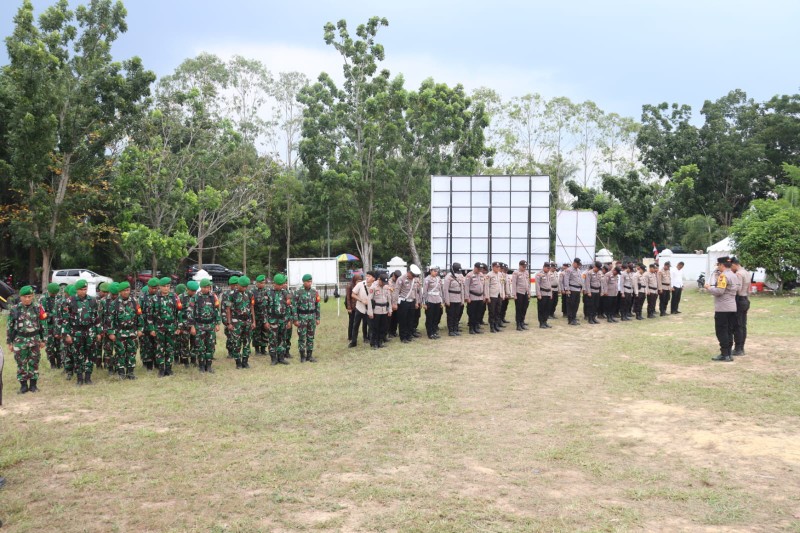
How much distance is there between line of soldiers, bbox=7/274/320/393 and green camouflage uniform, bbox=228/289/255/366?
0.02 metres

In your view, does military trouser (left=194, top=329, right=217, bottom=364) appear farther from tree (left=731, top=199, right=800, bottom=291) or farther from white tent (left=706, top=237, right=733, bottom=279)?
white tent (left=706, top=237, right=733, bottom=279)

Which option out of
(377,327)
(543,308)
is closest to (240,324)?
(377,327)

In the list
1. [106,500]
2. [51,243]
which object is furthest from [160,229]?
[106,500]

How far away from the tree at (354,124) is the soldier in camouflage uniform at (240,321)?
15562mm

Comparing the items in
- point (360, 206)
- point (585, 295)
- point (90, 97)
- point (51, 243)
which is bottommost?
point (585, 295)

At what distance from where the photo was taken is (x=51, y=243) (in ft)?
74.9

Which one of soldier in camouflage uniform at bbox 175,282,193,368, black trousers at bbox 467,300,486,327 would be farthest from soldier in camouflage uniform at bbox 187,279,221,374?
black trousers at bbox 467,300,486,327

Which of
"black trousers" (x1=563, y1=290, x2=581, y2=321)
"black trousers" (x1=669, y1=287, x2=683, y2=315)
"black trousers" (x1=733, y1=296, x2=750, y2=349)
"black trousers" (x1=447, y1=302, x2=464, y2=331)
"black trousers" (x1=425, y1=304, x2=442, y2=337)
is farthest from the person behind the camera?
"black trousers" (x1=669, y1=287, x2=683, y2=315)

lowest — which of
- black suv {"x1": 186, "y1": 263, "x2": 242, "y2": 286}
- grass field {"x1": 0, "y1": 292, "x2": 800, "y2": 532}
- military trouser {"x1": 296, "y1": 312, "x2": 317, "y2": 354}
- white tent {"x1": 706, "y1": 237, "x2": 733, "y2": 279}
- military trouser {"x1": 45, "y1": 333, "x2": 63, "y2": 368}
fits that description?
grass field {"x1": 0, "y1": 292, "x2": 800, "y2": 532}

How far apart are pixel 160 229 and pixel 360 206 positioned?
28.0 ft

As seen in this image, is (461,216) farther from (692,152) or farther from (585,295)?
(692,152)

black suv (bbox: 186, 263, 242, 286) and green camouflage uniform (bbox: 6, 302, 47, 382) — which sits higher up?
black suv (bbox: 186, 263, 242, 286)

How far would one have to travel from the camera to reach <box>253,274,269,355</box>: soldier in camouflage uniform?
1077 cm

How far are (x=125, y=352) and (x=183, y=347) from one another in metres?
1.12
